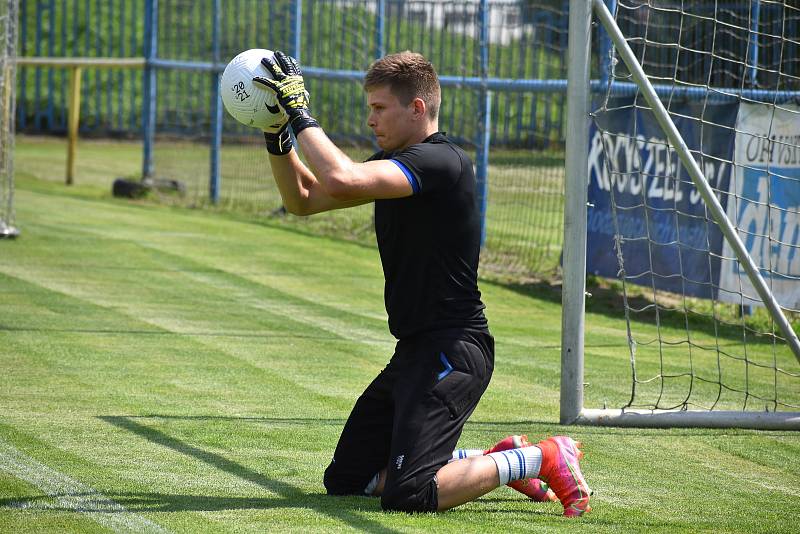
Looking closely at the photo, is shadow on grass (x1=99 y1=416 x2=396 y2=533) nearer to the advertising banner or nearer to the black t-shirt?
the black t-shirt

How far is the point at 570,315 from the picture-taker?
259 inches

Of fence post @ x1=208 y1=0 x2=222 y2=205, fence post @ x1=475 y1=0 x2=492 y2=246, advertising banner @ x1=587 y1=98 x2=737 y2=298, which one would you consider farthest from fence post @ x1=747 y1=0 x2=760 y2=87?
fence post @ x1=208 y1=0 x2=222 y2=205

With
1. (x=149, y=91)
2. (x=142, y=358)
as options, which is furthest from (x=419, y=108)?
(x=149, y=91)

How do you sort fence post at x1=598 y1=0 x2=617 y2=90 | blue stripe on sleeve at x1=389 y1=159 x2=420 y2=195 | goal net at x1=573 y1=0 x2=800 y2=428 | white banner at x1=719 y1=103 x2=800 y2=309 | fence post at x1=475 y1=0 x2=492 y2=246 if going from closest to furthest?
1. blue stripe on sleeve at x1=389 y1=159 x2=420 y2=195
2. goal net at x1=573 y1=0 x2=800 y2=428
3. white banner at x1=719 y1=103 x2=800 y2=309
4. fence post at x1=598 y1=0 x2=617 y2=90
5. fence post at x1=475 y1=0 x2=492 y2=246

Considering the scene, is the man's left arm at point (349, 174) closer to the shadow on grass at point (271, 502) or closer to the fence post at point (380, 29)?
the shadow on grass at point (271, 502)

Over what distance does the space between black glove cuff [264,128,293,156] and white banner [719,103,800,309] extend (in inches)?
230

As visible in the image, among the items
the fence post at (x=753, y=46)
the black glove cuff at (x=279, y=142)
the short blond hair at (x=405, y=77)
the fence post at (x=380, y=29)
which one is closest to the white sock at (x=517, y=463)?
the short blond hair at (x=405, y=77)

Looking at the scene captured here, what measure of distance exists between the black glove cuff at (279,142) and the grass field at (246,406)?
150 cm

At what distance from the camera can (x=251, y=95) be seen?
514cm

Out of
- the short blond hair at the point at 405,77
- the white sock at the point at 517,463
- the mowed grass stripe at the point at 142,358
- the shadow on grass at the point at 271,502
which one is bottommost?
the mowed grass stripe at the point at 142,358

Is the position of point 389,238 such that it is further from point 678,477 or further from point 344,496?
point 678,477

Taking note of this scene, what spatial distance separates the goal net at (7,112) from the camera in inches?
496

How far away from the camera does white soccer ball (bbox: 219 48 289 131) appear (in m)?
5.13

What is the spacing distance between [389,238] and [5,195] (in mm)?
9058
